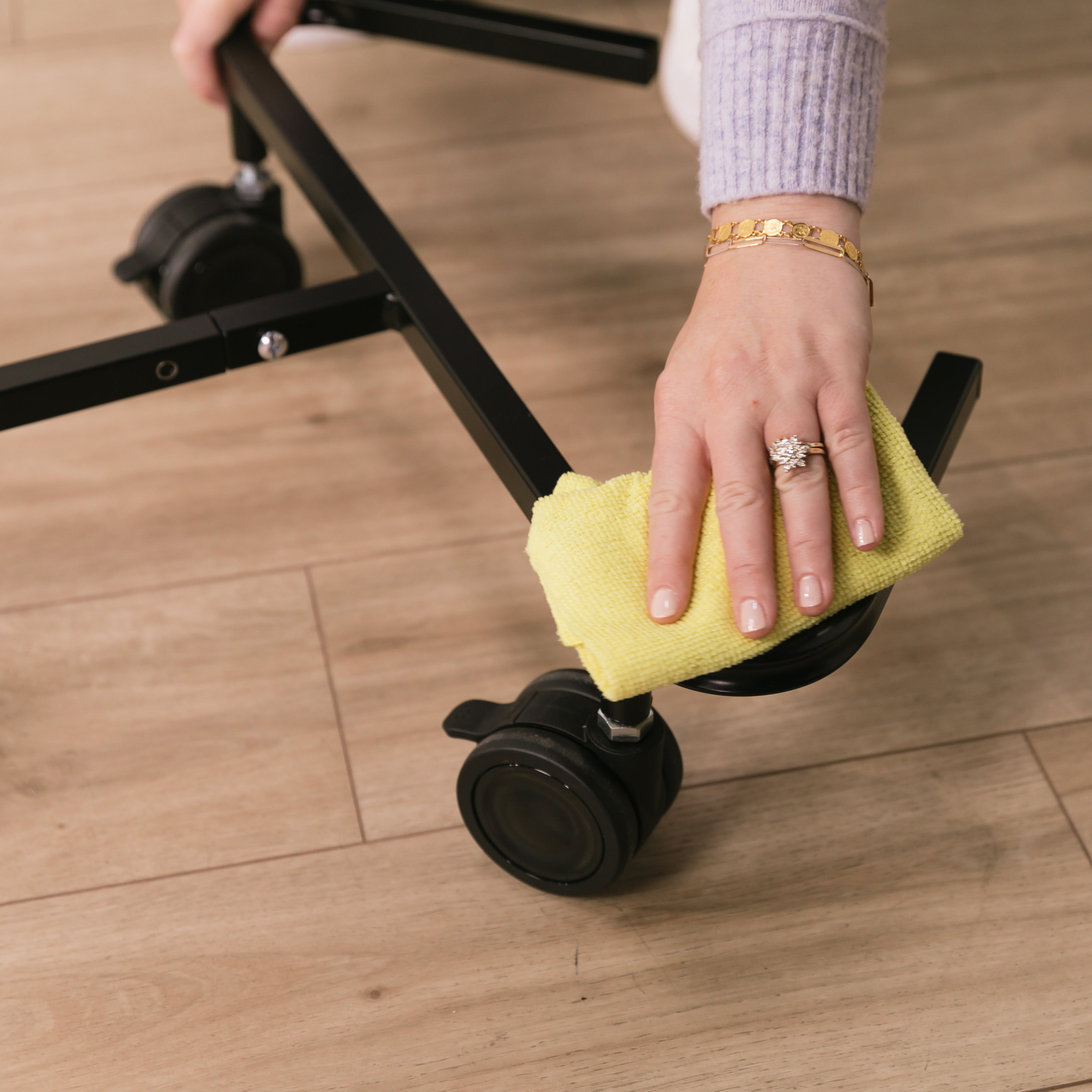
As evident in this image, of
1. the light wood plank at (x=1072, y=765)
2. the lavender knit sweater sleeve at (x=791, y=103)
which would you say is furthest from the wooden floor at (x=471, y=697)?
the lavender knit sweater sleeve at (x=791, y=103)

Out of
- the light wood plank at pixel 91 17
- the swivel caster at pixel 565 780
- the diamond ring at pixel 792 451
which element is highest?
the diamond ring at pixel 792 451

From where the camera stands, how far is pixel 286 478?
104 cm

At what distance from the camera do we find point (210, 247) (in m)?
1.07

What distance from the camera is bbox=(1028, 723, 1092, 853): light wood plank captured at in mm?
832

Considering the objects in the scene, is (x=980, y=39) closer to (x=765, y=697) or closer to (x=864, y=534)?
(x=765, y=697)

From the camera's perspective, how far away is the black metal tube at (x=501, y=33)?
109 centimetres

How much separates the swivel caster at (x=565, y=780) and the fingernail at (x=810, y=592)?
0.35 feet

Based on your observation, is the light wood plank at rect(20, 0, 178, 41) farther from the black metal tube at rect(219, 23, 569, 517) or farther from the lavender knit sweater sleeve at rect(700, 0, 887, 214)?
the lavender knit sweater sleeve at rect(700, 0, 887, 214)

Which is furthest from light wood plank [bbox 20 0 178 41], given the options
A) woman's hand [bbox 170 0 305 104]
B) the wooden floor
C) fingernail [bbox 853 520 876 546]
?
fingernail [bbox 853 520 876 546]

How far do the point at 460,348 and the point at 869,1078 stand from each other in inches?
20.1

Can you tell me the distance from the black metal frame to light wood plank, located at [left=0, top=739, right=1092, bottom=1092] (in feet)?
0.69

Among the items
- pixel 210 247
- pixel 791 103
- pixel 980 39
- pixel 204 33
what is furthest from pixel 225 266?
pixel 980 39

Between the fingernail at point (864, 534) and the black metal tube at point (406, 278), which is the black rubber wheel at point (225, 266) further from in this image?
the fingernail at point (864, 534)

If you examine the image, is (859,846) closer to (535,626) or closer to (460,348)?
(535,626)
